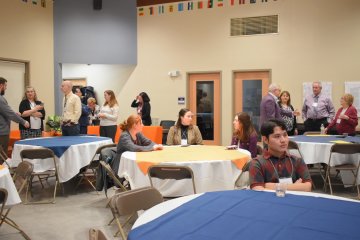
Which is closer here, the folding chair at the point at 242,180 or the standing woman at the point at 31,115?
the folding chair at the point at 242,180

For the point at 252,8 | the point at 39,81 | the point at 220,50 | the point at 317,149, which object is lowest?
the point at 317,149

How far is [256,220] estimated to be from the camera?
179 cm

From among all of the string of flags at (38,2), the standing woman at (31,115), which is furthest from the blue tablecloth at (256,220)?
the string of flags at (38,2)

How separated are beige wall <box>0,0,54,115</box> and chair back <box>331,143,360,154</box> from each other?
22.6ft

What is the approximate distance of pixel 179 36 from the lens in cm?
994

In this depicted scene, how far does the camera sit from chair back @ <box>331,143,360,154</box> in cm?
479

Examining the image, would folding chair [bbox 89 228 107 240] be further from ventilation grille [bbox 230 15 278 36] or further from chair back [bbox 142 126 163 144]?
ventilation grille [bbox 230 15 278 36]

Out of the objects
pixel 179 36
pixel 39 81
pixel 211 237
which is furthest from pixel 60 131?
pixel 211 237

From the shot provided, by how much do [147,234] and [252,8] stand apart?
838 centimetres

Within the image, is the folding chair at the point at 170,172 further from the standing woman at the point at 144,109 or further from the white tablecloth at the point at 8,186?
the standing woman at the point at 144,109

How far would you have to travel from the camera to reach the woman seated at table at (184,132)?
5.14m

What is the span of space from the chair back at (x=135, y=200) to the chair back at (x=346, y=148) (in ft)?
10.8

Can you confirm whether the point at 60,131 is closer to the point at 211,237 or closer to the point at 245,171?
the point at 245,171

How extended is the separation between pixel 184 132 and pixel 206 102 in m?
4.83
